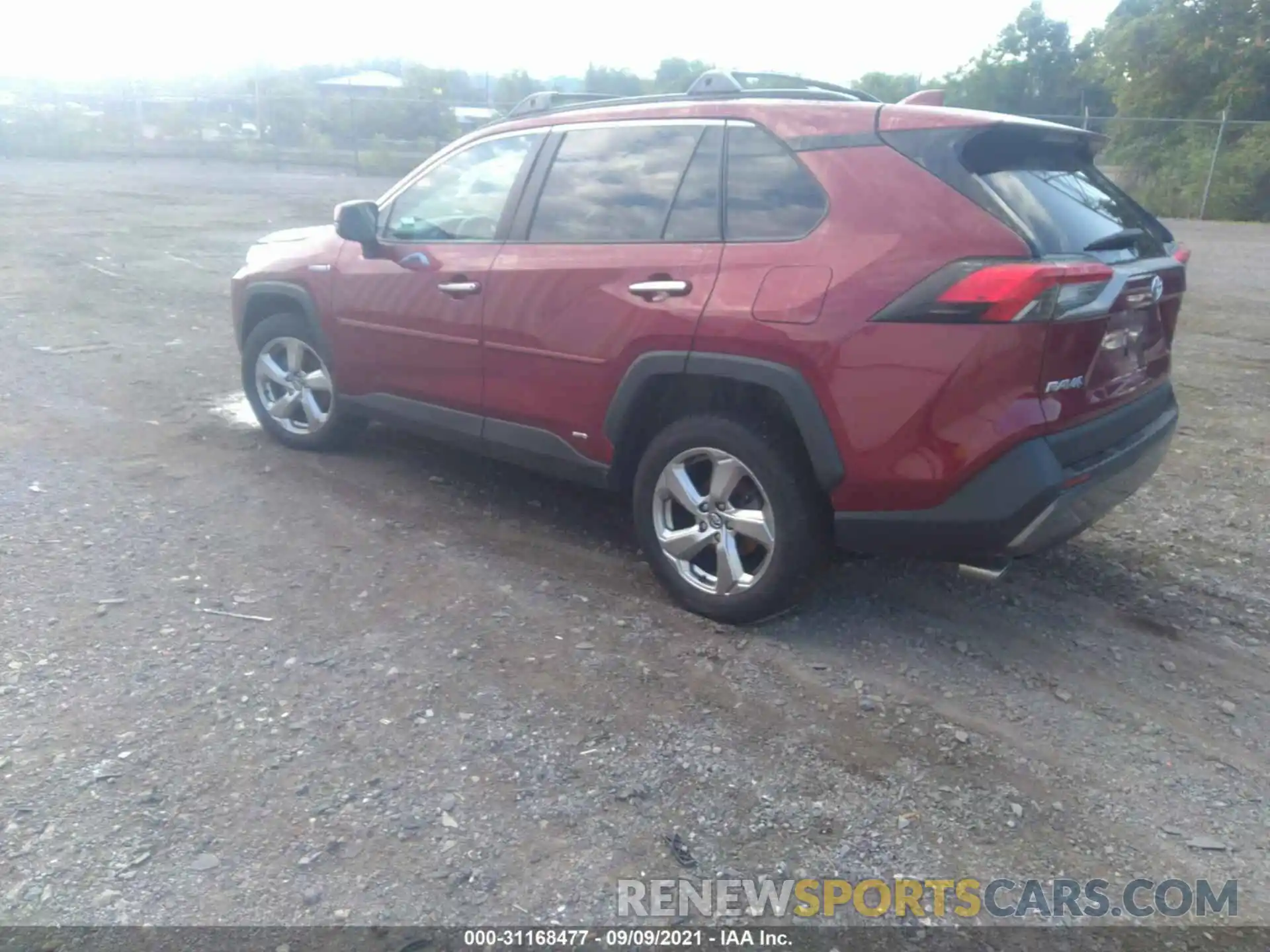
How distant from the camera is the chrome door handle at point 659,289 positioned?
3.91m

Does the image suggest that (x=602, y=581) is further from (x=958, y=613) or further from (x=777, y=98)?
(x=777, y=98)

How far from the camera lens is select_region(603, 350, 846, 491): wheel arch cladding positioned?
11.8 ft

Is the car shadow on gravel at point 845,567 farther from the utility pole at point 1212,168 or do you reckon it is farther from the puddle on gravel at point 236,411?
the utility pole at point 1212,168

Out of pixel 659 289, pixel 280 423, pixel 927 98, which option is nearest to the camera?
pixel 659 289

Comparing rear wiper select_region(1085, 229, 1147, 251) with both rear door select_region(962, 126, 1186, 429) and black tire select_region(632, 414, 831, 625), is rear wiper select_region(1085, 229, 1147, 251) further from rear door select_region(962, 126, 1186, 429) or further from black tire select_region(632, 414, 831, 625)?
black tire select_region(632, 414, 831, 625)

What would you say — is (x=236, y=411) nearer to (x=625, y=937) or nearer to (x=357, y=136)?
(x=625, y=937)

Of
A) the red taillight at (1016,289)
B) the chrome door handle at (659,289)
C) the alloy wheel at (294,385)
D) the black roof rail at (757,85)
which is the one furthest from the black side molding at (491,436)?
the red taillight at (1016,289)

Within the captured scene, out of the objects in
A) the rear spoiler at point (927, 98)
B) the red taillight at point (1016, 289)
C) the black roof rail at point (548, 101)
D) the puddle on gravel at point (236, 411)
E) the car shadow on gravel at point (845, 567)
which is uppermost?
the rear spoiler at point (927, 98)

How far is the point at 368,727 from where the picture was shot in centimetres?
331

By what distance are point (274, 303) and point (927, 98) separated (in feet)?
11.6

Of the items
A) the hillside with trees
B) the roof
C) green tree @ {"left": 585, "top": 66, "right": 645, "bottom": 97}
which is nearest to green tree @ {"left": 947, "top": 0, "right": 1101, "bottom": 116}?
the hillside with trees

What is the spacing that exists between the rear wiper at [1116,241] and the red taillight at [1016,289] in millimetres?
299

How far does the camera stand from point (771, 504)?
3.76 meters

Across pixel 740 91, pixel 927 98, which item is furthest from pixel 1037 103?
pixel 740 91
